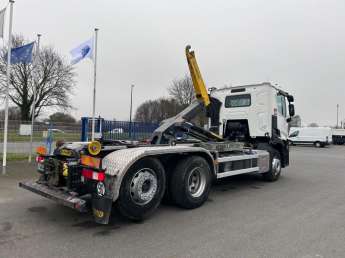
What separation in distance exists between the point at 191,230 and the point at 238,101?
529 cm

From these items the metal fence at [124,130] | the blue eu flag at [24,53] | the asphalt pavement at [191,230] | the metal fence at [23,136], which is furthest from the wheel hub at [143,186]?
the metal fence at [124,130]

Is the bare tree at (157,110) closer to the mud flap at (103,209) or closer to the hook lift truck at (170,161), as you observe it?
the hook lift truck at (170,161)

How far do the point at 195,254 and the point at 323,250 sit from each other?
5.41ft

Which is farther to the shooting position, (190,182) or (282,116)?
(282,116)

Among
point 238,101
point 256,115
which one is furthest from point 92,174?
point 238,101

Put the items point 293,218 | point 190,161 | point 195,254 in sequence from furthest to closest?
point 190,161
point 293,218
point 195,254

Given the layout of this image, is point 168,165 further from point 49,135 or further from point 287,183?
point 49,135

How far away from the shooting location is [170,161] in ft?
17.1

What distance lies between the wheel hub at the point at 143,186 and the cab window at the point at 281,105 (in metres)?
5.55

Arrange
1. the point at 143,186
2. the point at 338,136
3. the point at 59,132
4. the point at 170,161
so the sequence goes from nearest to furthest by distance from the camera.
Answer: the point at 143,186 < the point at 170,161 < the point at 59,132 < the point at 338,136

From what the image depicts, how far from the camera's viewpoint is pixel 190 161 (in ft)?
17.0

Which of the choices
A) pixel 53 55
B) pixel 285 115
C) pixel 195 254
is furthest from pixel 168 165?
pixel 53 55

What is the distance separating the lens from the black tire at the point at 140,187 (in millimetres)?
4133

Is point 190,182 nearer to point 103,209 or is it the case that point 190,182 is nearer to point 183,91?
point 103,209
